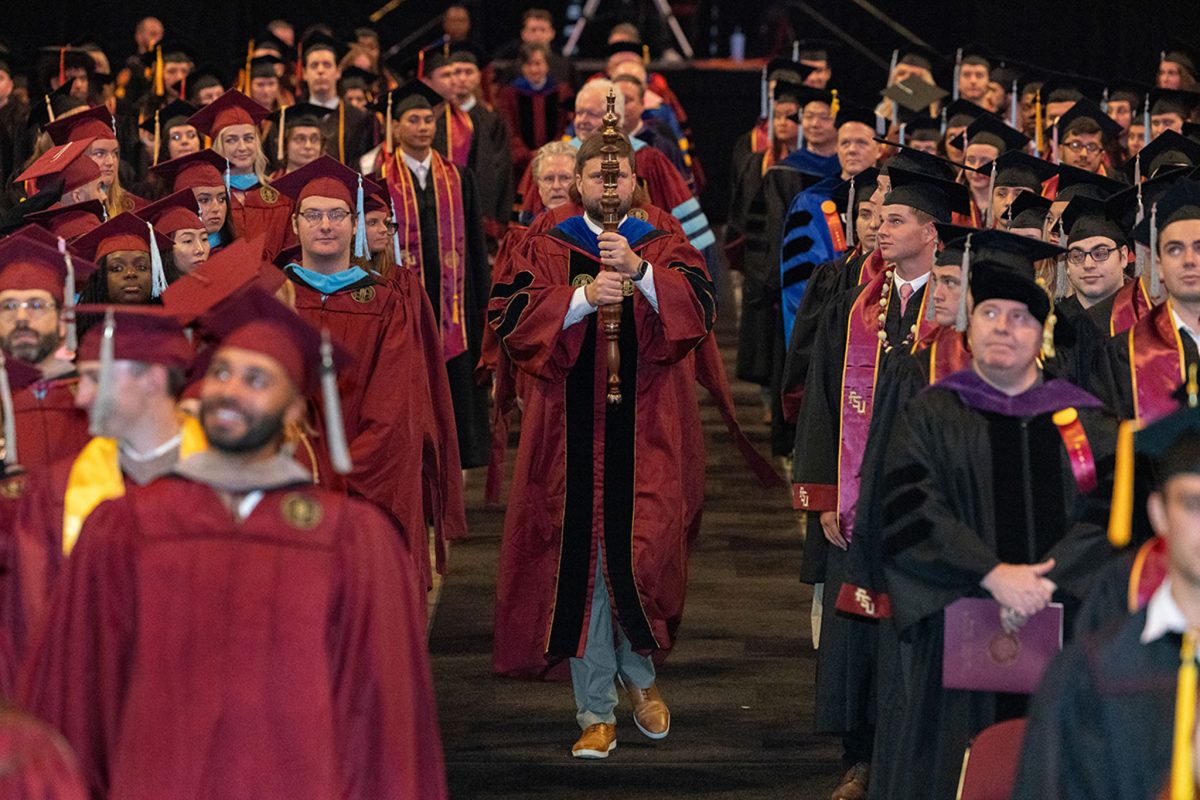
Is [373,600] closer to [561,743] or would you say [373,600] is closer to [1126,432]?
[1126,432]

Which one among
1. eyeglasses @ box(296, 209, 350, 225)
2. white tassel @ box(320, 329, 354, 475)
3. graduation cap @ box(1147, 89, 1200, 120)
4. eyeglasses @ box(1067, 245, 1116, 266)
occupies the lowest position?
white tassel @ box(320, 329, 354, 475)

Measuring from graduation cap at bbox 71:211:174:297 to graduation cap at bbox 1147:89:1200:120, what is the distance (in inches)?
277

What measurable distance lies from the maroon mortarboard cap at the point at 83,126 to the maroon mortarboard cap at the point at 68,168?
0.78m

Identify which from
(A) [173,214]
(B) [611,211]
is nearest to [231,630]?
(B) [611,211]

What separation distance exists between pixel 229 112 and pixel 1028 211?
3.78m

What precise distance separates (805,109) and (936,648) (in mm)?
6279

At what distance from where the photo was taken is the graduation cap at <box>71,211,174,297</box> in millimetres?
7027

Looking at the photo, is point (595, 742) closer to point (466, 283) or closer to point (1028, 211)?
point (1028, 211)

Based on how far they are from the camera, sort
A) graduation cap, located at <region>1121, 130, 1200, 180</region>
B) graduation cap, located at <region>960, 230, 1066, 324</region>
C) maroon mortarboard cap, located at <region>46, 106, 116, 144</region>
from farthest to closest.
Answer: graduation cap, located at <region>1121, 130, 1200, 180</region> → maroon mortarboard cap, located at <region>46, 106, 116, 144</region> → graduation cap, located at <region>960, 230, 1066, 324</region>

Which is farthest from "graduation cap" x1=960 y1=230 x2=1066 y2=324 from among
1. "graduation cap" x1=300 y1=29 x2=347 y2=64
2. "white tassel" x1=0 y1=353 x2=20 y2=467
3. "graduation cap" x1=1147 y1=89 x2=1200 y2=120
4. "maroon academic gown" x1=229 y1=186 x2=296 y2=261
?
"graduation cap" x1=300 y1=29 x2=347 y2=64

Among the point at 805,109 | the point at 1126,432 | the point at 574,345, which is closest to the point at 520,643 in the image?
the point at 574,345

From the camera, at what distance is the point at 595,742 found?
23.3 feet

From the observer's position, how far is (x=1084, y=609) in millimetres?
4355

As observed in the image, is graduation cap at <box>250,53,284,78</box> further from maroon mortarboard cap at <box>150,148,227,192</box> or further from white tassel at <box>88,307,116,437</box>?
white tassel at <box>88,307,116,437</box>
